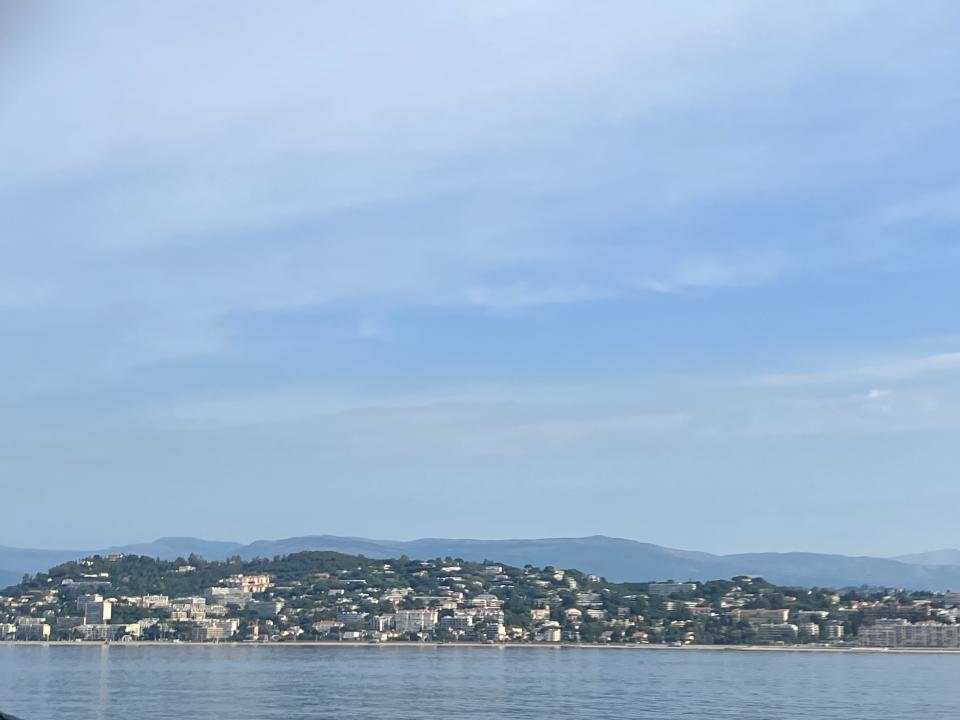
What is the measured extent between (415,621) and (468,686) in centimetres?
7183

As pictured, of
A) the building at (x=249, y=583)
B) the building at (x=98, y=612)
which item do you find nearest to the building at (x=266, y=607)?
the building at (x=249, y=583)

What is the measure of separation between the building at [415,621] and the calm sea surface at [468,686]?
27385 mm

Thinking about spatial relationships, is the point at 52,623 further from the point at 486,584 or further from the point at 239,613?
the point at 486,584

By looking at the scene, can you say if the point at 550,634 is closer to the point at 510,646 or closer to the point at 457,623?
the point at 510,646

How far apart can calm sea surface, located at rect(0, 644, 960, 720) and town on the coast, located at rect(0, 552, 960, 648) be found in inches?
941

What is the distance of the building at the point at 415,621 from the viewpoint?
137 m

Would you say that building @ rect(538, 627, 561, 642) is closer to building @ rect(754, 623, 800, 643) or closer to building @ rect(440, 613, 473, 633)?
building @ rect(440, 613, 473, 633)

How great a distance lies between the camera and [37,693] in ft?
200

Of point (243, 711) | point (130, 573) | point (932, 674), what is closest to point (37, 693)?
point (243, 711)

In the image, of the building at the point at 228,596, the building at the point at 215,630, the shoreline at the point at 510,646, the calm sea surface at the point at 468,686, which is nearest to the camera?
the calm sea surface at the point at 468,686

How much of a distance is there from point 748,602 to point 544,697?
92.9 metres

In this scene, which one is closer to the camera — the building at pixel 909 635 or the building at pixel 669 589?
the building at pixel 909 635

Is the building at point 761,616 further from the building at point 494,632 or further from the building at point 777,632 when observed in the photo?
the building at point 494,632

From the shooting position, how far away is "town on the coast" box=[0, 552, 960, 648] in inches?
5207
